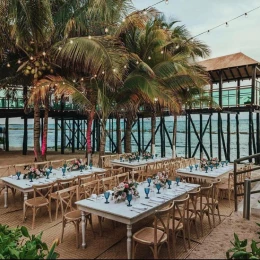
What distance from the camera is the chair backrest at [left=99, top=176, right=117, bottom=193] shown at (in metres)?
5.32

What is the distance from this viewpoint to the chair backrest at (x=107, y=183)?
17.4ft

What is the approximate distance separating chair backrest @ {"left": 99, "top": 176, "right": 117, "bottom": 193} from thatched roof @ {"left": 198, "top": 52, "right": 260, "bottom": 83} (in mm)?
9089

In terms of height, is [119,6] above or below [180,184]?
above

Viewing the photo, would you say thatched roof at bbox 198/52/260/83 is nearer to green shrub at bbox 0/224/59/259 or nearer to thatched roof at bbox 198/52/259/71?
thatched roof at bbox 198/52/259/71

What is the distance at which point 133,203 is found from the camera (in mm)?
4043

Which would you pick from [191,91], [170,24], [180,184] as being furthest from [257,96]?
[180,184]

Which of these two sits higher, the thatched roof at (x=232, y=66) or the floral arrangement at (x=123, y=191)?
the thatched roof at (x=232, y=66)

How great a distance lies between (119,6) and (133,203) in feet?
22.9

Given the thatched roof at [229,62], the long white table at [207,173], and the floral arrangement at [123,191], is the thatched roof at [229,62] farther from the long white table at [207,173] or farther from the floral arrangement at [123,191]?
the floral arrangement at [123,191]

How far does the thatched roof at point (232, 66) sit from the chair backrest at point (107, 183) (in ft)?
29.8

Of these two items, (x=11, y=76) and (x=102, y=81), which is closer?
(x=102, y=81)

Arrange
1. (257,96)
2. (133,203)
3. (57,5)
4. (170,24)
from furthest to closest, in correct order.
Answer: (170,24), (257,96), (57,5), (133,203)

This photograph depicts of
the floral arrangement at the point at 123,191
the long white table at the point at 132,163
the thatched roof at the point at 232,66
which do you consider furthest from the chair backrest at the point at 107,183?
the thatched roof at the point at 232,66

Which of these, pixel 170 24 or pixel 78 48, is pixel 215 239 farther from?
pixel 170 24
